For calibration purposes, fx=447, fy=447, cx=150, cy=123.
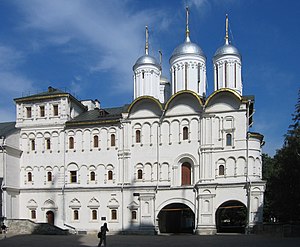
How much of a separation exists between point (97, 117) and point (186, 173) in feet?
35.3

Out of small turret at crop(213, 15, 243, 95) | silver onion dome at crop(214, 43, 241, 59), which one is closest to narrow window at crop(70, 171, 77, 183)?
small turret at crop(213, 15, 243, 95)

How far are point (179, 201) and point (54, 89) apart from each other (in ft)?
59.3

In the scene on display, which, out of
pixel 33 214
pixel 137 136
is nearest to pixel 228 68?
pixel 137 136

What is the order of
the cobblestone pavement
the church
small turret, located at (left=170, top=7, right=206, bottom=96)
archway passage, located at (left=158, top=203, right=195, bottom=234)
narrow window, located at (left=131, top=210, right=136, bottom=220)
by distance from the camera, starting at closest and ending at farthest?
the cobblestone pavement, the church, narrow window, located at (left=131, top=210, right=136, bottom=220), archway passage, located at (left=158, top=203, right=195, bottom=234), small turret, located at (left=170, top=7, right=206, bottom=96)

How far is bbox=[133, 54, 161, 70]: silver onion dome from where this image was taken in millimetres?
45341

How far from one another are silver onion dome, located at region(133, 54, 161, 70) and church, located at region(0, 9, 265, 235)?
121 mm

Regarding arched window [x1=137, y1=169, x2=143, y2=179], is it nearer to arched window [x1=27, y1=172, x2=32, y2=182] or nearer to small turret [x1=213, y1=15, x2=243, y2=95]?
small turret [x1=213, y1=15, x2=243, y2=95]

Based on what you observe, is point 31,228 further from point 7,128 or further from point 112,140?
point 7,128

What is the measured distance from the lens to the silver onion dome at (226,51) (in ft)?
139

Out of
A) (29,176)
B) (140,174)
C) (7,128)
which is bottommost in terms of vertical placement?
(29,176)

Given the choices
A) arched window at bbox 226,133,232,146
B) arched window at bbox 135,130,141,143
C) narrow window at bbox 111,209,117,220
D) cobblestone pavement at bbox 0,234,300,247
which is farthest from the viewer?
arched window at bbox 135,130,141,143

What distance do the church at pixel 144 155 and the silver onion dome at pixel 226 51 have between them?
0.31ft

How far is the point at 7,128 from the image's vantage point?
44.3m

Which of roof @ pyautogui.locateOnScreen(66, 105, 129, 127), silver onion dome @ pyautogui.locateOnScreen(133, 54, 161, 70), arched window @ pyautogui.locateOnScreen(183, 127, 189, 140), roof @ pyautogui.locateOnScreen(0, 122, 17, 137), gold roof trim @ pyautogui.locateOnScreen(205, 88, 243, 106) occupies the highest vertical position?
silver onion dome @ pyautogui.locateOnScreen(133, 54, 161, 70)
